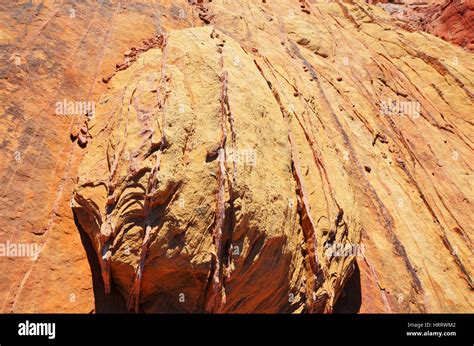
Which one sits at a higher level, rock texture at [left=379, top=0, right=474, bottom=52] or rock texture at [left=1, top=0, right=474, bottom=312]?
rock texture at [left=379, top=0, right=474, bottom=52]

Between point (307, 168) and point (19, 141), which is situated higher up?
point (307, 168)

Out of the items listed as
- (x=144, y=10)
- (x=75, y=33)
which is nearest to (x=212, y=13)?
(x=144, y=10)

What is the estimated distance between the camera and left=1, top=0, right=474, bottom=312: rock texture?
245 inches

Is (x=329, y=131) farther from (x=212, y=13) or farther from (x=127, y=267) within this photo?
(x=127, y=267)

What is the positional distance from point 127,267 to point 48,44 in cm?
616

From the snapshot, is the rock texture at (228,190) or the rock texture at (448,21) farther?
the rock texture at (448,21)

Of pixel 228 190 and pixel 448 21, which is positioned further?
pixel 448 21

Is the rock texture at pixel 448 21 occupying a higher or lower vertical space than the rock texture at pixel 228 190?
higher

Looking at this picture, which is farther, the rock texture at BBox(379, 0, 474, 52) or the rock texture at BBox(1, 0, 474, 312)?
the rock texture at BBox(379, 0, 474, 52)

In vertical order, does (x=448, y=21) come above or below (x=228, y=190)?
above

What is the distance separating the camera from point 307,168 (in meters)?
8.53

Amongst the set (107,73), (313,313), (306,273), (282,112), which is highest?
(282,112)

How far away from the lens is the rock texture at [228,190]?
6.23 meters

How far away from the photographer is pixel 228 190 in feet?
21.4
